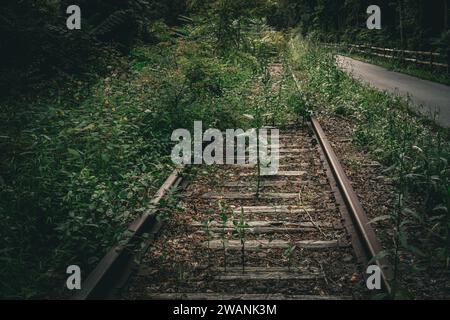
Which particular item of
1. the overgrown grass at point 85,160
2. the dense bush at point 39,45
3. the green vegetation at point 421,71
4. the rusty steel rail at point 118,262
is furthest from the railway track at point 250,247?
the green vegetation at point 421,71

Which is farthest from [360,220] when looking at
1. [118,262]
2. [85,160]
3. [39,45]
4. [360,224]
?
[39,45]

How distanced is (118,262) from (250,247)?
1.29m

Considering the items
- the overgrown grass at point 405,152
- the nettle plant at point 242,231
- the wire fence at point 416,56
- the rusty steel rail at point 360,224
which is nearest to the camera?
the rusty steel rail at point 360,224

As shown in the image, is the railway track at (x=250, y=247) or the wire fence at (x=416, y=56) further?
the wire fence at (x=416, y=56)

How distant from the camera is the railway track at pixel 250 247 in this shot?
3717 mm

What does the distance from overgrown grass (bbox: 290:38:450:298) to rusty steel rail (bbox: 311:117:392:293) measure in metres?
0.17

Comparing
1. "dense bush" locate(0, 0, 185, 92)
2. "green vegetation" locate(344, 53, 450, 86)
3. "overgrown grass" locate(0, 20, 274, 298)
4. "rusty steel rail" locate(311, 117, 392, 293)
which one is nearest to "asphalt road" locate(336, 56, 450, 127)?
"green vegetation" locate(344, 53, 450, 86)


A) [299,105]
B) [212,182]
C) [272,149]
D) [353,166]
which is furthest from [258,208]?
[299,105]

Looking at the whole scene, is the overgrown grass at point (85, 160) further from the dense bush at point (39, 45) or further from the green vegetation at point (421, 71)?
the green vegetation at point (421, 71)

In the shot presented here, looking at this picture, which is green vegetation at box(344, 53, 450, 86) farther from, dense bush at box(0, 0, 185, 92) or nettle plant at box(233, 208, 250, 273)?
nettle plant at box(233, 208, 250, 273)

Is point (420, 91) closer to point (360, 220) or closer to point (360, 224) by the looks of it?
point (360, 220)

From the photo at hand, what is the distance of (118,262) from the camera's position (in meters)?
3.91

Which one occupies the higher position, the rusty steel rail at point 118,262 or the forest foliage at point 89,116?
the forest foliage at point 89,116
